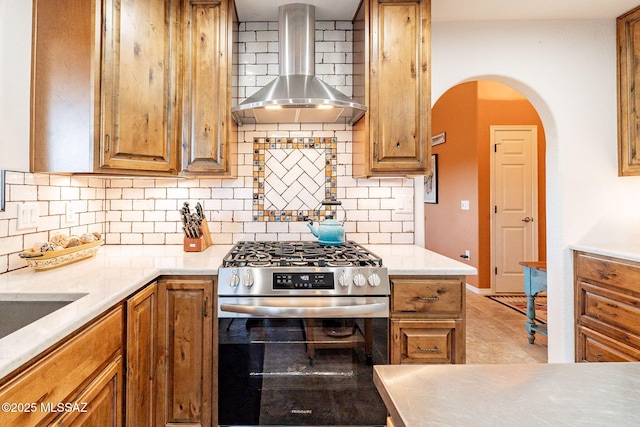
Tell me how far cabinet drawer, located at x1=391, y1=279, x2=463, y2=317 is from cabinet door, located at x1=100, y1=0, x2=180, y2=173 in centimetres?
147

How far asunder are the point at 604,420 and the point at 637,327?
6.78 ft

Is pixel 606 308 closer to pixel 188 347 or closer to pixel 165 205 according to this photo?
pixel 188 347

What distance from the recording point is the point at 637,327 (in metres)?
2.01

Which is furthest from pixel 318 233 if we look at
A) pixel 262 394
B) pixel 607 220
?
pixel 607 220

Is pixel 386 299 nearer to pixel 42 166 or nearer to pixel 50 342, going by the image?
pixel 50 342

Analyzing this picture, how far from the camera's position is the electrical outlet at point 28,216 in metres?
1.68

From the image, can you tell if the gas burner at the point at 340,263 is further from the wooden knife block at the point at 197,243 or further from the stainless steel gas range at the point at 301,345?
the wooden knife block at the point at 197,243

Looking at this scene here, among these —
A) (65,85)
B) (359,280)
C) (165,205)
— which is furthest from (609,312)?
(65,85)

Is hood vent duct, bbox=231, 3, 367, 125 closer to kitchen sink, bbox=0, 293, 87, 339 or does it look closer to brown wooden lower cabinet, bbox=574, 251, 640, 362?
kitchen sink, bbox=0, 293, 87, 339

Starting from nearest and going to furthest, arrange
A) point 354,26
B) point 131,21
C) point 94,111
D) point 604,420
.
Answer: point 604,420 < point 94,111 < point 131,21 < point 354,26

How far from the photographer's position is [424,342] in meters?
1.79

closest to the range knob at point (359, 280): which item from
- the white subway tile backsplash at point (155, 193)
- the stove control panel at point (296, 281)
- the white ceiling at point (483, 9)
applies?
the stove control panel at point (296, 281)

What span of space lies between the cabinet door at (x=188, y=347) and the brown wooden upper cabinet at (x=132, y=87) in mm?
702

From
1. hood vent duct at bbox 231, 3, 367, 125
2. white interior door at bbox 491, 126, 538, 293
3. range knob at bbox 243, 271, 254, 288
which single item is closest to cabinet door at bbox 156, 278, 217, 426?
range knob at bbox 243, 271, 254, 288
